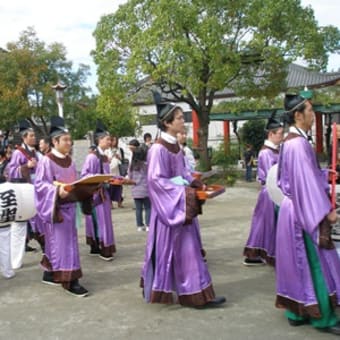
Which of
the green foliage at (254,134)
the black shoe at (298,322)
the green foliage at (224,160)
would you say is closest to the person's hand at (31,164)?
the black shoe at (298,322)

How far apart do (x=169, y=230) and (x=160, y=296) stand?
1.93 ft

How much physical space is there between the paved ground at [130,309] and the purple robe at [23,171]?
0.37m

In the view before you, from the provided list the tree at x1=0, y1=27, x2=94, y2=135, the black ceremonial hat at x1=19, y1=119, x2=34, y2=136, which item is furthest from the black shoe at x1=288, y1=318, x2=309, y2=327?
the tree at x1=0, y1=27, x2=94, y2=135

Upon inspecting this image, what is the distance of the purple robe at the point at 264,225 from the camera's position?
5.68m

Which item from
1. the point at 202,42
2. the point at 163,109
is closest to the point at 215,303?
the point at 163,109

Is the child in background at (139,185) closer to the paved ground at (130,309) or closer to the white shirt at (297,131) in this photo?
the paved ground at (130,309)

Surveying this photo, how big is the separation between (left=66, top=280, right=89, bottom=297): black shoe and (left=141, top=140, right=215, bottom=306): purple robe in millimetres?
889

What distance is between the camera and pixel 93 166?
21.1ft

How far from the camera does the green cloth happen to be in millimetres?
3555

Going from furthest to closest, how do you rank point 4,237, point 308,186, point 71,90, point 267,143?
point 71,90, point 267,143, point 4,237, point 308,186

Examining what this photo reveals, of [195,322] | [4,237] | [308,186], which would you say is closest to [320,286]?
[308,186]

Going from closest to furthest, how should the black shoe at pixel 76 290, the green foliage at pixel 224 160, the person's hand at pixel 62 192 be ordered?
the person's hand at pixel 62 192 < the black shoe at pixel 76 290 < the green foliage at pixel 224 160

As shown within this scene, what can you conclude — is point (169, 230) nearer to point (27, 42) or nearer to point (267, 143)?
point (267, 143)

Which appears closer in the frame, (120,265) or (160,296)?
(160,296)
